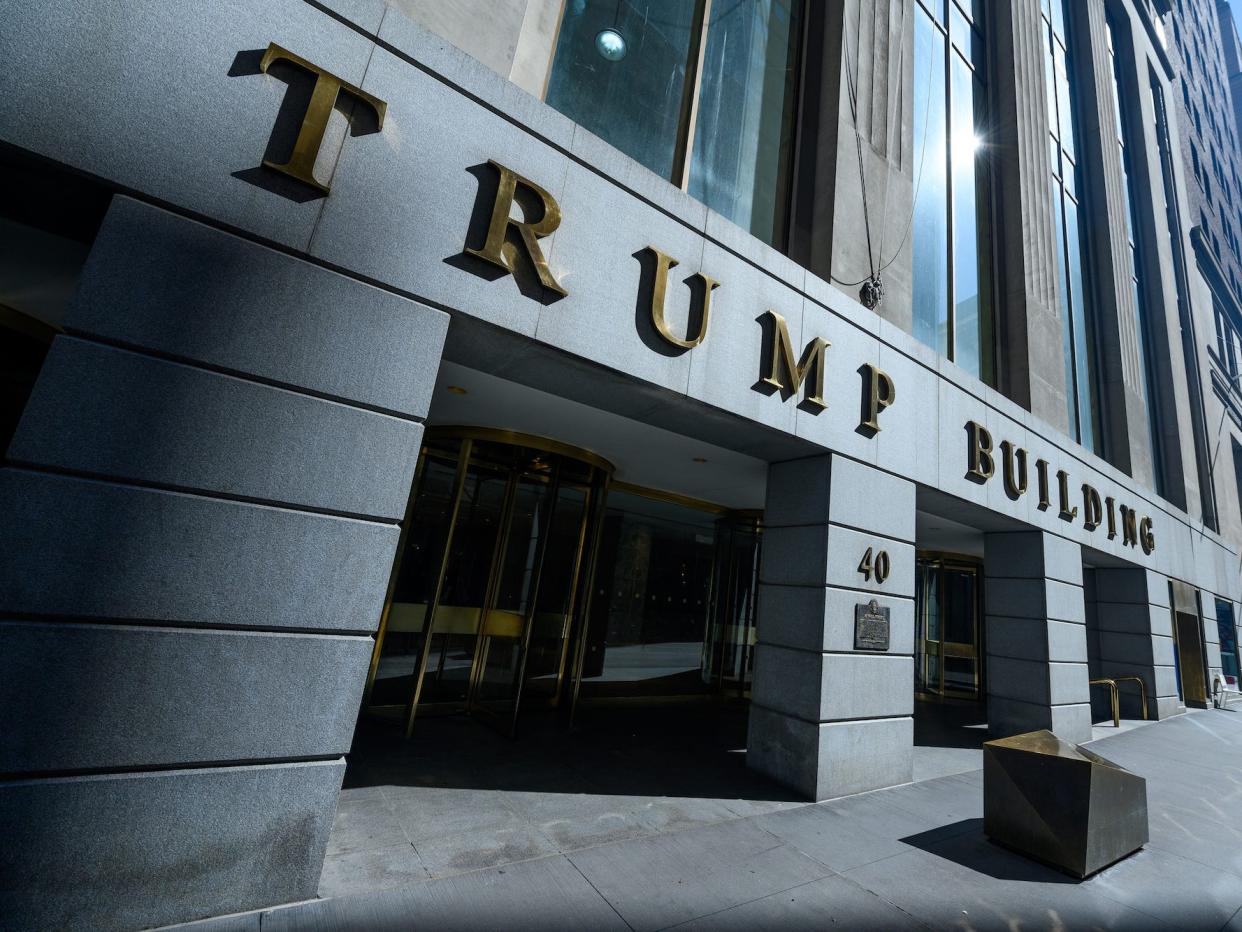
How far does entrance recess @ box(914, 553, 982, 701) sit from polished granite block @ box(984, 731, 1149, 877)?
10361mm

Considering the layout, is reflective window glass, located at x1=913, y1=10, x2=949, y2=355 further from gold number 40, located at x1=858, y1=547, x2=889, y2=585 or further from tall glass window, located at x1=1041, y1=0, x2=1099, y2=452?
tall glass window, located at x1=1041, y1=0, x2=1099, y2=452

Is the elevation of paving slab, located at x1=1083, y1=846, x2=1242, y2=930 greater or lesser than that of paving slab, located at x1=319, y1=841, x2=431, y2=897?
greater

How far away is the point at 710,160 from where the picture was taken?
7035 millimetres

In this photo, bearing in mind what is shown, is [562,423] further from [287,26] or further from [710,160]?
[287,26]

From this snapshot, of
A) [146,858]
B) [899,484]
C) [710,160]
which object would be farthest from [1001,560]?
[146,858]

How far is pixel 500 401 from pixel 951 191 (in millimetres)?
9722

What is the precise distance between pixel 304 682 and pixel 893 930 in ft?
12.4

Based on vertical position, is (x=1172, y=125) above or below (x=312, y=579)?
above

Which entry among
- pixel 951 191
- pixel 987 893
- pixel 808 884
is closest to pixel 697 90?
pixel 951 191

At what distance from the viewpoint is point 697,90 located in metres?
6.95

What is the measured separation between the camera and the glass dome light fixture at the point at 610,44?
20.2ft

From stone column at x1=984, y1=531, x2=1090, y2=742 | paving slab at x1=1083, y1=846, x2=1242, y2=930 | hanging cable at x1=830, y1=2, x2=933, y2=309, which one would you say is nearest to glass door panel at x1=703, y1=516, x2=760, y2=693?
stone column at x1=984, y1=531, x2=1090, y2=742

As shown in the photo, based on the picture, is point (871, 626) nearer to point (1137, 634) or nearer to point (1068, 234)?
point (1137, 634)

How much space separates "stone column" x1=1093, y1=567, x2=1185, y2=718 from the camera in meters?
13.2
